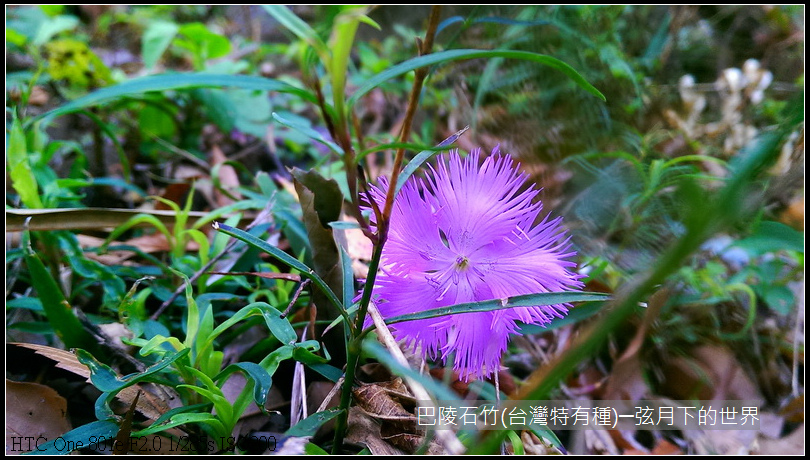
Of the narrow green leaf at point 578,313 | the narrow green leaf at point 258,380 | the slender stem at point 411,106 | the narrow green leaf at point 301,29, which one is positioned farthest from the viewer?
the narrow green leaf at point 578,313

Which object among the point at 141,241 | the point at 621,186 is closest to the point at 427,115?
the point at 621,186

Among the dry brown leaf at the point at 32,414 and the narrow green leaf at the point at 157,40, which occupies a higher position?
the narrow green leaf at the point at 157,40

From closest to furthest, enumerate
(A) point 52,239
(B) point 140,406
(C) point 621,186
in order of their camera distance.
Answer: (B) point 140,406 < (A) point 52,239 < (C) point 621,186

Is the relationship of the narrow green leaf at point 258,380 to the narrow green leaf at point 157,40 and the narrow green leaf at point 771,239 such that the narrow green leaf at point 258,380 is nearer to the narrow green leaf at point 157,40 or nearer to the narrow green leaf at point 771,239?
the narrow green leaf at point 771,239

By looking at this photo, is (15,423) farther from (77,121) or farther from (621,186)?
(621,186)

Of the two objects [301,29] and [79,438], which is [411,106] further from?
[79,438]

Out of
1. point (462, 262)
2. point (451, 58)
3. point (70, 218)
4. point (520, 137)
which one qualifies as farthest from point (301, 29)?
point (520, 137)

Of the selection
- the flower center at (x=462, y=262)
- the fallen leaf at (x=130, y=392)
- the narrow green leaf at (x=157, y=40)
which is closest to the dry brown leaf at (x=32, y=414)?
the fallen leaf at (x=130, y=392)
